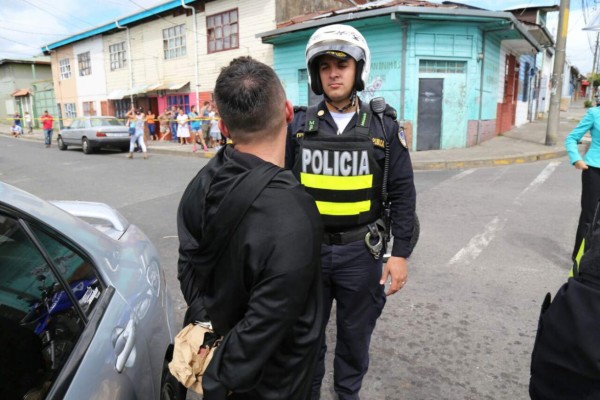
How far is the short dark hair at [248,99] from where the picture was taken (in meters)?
1.30

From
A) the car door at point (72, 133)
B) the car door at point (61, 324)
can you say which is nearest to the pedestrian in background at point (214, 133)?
the car door at point (72, 133)

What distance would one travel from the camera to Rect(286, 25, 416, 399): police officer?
2.08 m

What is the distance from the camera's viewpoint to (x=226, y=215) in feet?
4.04

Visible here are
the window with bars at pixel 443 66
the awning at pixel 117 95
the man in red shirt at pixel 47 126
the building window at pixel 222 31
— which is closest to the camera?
the window with bars at pixel 443 66

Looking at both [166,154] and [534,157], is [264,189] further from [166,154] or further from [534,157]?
[166,154]

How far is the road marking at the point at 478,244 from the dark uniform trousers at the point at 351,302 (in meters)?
2.55

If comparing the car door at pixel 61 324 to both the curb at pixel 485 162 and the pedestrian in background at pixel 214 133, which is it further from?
the pedestrian in background at pixel 214 133

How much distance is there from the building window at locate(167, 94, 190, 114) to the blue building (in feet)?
21.6

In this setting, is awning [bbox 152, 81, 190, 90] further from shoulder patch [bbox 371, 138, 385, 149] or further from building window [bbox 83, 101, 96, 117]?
shoulder patch [bbox 371, 138, 385, 149]

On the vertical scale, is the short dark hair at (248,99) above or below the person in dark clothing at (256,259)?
above

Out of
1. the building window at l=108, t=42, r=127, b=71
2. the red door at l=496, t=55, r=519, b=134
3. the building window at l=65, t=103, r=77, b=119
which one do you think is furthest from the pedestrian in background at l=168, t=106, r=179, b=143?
the red door at l=496, t=55, r=519, b=134

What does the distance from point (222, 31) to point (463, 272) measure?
54.4 feet

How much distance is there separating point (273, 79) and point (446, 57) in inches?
531

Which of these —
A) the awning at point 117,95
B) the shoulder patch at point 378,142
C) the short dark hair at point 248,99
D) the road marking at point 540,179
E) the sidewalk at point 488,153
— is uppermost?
the awning at point 117,95
